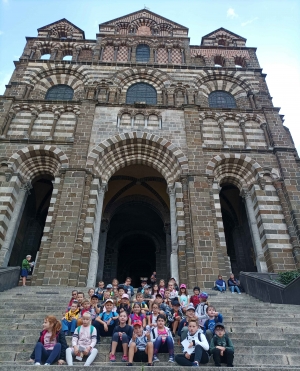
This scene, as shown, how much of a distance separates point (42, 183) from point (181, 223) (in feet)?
33.2

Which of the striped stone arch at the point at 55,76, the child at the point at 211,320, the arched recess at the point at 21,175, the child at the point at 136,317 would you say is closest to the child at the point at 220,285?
the child at the point at 211,320

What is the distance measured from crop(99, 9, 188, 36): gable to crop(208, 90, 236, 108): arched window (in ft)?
25.6

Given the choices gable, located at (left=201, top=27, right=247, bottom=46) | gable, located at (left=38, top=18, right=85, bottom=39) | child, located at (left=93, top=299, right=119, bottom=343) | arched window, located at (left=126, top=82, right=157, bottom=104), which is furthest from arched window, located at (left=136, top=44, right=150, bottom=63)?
child, located at (left=93, top=299, right=119, bottom=343)

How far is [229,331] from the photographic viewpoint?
263 inches

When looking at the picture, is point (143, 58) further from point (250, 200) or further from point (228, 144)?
point (250, 200)

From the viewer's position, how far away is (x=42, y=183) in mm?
18797

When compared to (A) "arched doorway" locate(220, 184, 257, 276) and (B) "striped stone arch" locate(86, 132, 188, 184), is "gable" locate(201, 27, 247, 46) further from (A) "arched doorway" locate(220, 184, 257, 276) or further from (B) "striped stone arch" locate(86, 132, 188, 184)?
(B) "striped stone arch" locate(86, 132, 188, 184)

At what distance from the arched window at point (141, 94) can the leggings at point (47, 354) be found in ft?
52.6

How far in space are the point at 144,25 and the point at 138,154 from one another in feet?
49.2

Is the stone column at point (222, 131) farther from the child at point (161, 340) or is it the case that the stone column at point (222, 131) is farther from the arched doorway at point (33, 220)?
the child at point (161, 340)

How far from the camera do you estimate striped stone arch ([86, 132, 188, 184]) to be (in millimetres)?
15414

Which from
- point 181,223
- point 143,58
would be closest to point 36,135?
point 181,223

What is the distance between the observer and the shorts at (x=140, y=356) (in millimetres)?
5301

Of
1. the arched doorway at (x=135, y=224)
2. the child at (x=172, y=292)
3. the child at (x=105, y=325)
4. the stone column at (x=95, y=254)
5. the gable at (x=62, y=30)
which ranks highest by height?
the gable at (x=62, y=30)
